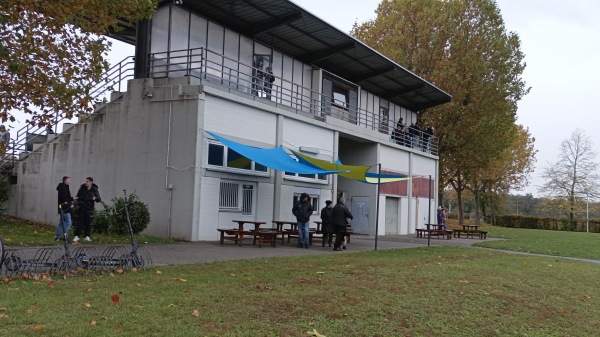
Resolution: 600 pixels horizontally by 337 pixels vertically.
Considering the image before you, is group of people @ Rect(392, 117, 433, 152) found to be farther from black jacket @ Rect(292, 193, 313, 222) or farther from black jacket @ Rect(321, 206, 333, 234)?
black jacket @ Rect(292, 193, 313, 222)

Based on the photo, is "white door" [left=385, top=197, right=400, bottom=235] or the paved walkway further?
"white door" [left=385, top=197, right=400, bottom=235]

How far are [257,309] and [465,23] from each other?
34.2 m

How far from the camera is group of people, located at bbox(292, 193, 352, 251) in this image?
52.8ft

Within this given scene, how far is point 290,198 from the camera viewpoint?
69.1 ft

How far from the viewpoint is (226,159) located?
58.3 feet

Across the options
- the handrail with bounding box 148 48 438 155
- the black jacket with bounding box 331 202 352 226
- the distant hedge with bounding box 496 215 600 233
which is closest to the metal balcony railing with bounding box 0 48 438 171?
the handrail with bounding box 148 48 438 155

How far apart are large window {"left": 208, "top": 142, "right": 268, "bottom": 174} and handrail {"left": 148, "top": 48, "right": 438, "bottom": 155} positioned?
222 cm

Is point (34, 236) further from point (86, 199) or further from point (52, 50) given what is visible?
point (52, 50)

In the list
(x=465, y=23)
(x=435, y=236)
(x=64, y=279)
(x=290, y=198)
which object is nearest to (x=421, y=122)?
(x=465, y=23)

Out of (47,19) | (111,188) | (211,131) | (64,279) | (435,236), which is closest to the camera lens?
(64,279)

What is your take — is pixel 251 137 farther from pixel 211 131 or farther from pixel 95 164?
pixel 95 164

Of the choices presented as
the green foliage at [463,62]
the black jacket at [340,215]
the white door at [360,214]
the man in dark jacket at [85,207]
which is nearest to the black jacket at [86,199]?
the man in dark jacket at [85,207]

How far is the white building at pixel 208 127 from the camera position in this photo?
16.8m

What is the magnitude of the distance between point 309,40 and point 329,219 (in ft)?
33.0
